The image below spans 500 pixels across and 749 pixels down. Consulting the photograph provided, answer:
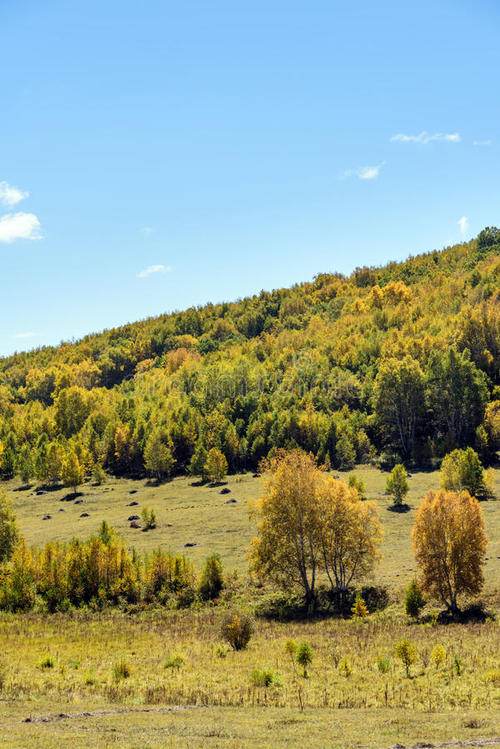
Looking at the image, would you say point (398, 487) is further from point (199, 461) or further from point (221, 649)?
point (199, 461)

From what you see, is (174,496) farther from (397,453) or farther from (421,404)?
(421,404)

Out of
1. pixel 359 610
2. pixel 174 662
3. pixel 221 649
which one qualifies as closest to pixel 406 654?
pixel 221 649

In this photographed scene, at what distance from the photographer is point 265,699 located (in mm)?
26016

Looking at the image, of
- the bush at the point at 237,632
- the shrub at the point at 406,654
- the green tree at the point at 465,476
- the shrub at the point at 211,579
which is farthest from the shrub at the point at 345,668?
the green tree at the point at 465,476

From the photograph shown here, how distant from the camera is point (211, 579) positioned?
185ft

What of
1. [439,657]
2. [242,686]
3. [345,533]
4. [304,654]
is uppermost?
[345,533]

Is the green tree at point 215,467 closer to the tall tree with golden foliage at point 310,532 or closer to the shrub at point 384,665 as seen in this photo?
the tall tree with golden foliage at point 310,532

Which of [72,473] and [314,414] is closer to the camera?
[72,473]

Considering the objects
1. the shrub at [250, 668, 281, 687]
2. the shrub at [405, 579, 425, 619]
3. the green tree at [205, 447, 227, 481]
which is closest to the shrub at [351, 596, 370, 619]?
the shrub at [405, 579, 425, 619]

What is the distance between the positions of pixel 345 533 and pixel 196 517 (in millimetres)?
42869

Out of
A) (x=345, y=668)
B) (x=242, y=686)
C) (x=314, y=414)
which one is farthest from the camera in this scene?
(x=314, y=414)

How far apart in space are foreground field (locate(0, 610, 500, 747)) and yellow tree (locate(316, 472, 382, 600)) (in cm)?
669

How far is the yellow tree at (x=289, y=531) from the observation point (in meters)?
52.2

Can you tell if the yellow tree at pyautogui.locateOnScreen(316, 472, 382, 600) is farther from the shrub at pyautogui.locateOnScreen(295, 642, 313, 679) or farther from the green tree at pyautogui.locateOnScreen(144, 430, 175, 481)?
the green tree at pyautogui.locateOnScreen(144, 430, 175, 481)
